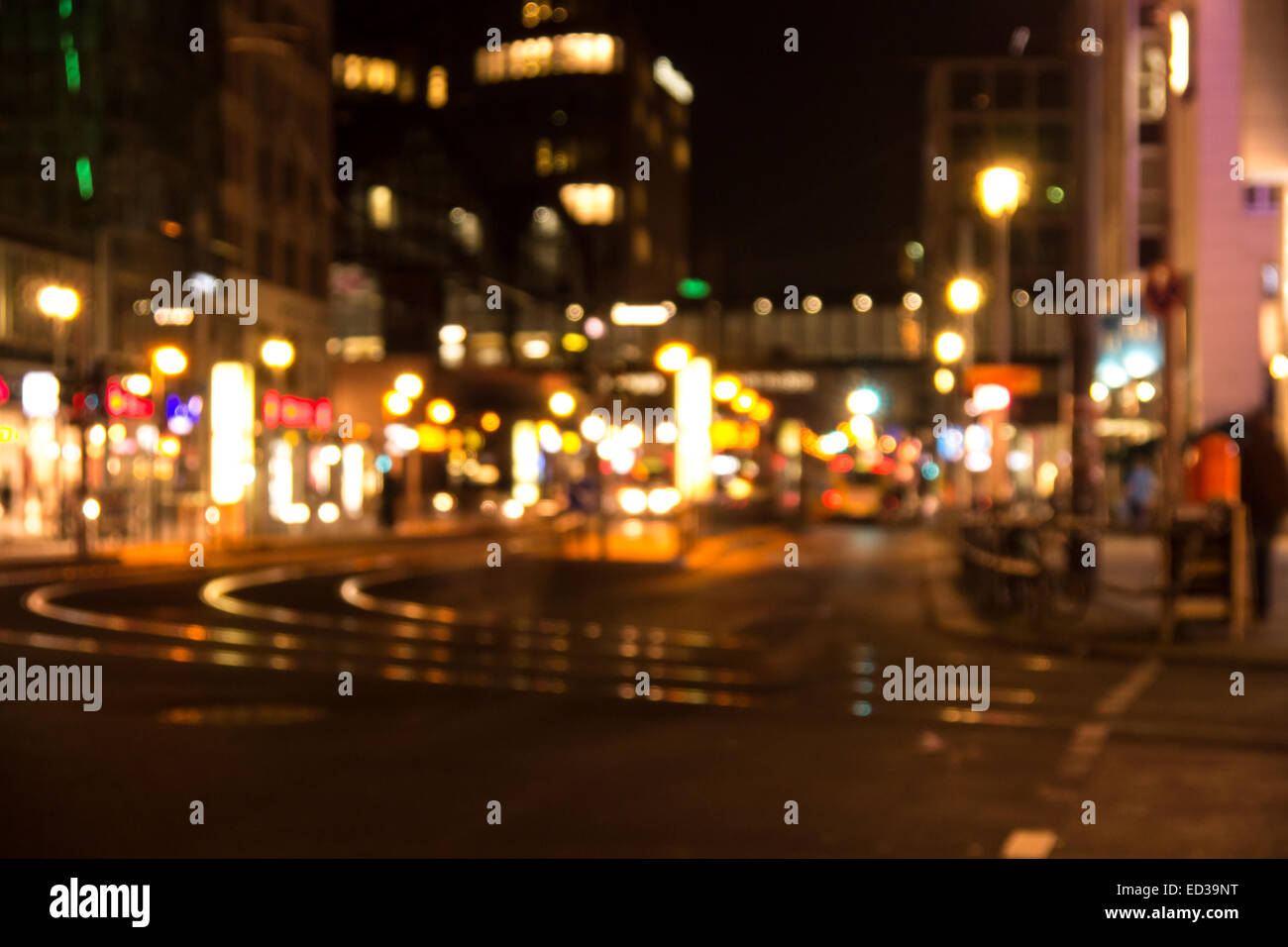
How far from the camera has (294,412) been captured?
4731cm

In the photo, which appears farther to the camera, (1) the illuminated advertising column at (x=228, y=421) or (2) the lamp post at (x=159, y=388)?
(1) the illuminated advertising column at (x=228, y=421)

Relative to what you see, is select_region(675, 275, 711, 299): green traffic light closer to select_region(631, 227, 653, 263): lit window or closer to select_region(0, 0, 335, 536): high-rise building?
select_region(0, 0, 335, 536): high-rise building

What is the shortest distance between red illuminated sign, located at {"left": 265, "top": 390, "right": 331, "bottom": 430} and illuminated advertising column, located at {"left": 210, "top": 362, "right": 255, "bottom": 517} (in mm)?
10741

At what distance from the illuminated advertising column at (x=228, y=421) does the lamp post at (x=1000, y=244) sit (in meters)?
15.3

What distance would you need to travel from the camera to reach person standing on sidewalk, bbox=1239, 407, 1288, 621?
17.2m

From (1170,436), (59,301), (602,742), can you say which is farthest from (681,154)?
(602,742)

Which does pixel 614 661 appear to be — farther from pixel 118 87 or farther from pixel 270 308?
pixel 270 308

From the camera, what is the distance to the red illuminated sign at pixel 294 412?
45625 millimetres

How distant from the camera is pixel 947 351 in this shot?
3391 cm

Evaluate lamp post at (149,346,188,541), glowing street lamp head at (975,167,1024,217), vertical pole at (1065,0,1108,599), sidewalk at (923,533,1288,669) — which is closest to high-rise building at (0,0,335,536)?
lamp post at (149,346,188,541)

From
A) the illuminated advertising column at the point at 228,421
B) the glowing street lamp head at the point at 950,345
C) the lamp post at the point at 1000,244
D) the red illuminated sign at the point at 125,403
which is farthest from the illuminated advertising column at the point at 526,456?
the lamp post at the point at 1000,244

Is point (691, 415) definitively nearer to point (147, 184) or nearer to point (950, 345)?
point (950, 345)

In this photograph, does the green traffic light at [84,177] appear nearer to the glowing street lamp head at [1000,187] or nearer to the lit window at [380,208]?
the glowing street lamp head at [1000,187]

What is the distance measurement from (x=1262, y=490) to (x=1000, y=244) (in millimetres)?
8934
